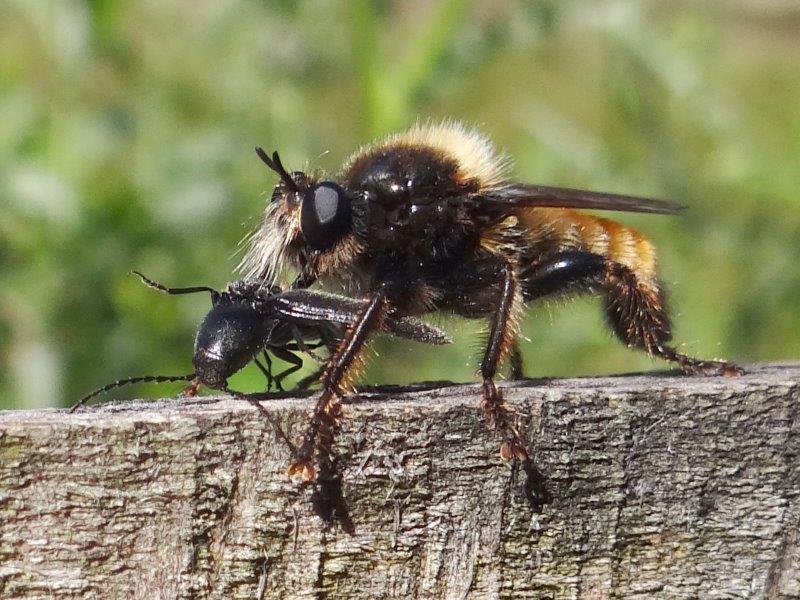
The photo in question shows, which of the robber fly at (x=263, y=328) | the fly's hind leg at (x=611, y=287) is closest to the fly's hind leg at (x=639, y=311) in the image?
the fly's hind leg at (x=611, y=287)

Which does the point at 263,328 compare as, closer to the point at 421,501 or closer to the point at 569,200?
the point at 421,501

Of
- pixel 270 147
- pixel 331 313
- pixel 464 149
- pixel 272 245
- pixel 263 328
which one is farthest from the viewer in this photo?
pixel 270 147

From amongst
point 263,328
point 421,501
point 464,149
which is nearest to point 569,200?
point 464,149

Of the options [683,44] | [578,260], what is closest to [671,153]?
[683,44]

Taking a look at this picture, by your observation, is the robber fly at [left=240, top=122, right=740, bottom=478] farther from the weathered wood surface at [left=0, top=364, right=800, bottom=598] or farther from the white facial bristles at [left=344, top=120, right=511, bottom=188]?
the weathered wood surface at [left=0, top=364, right=800, bottom=598]

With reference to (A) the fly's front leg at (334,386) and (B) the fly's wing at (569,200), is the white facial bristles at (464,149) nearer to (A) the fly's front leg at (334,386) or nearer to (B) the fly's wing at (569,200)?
(B) the fly's wing at (569,200)
